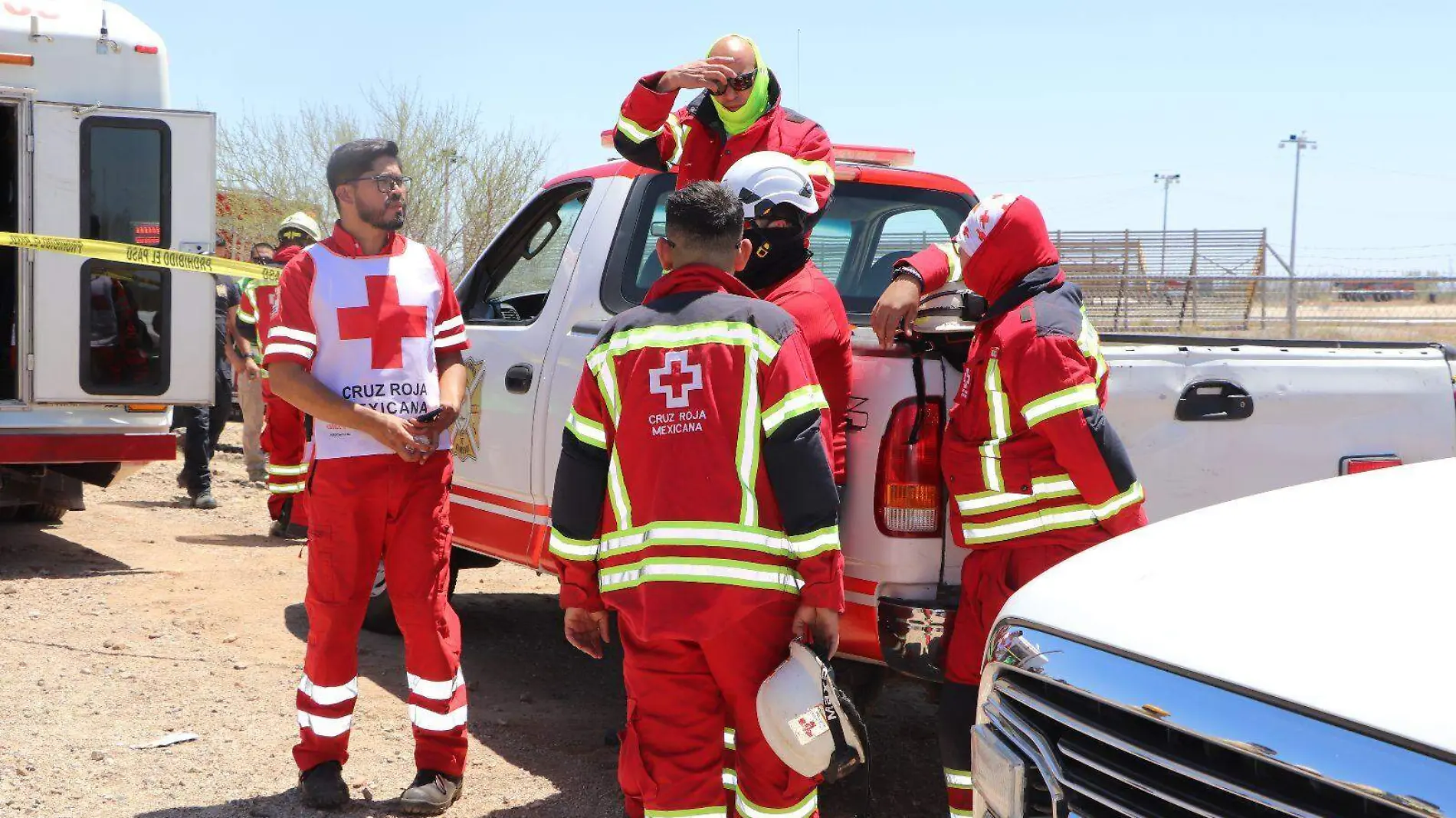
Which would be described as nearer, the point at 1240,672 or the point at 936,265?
the point at 1240,672

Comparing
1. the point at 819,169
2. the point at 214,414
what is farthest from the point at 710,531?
the point at 214,414

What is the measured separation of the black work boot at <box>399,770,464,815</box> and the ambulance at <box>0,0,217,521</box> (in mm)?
4494

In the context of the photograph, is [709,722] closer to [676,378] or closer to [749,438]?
[749,438]

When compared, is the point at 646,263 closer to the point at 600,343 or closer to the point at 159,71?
the point at 600,343

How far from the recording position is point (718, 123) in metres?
4.66

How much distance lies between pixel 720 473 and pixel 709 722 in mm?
578

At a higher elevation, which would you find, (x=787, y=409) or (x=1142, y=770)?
(x=787, y=409)

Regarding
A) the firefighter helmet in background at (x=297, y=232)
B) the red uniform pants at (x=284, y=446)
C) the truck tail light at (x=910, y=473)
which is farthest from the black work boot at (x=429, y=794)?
the firefighter helmet in background at (x=297, y=232)

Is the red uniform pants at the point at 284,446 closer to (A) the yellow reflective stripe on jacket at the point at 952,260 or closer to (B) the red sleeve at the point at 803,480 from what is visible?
(A) the yellow reflective stripe on jacket at the point at 952,260

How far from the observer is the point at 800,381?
3.14 meters

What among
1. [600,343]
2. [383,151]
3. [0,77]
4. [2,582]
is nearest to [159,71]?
[0,77]

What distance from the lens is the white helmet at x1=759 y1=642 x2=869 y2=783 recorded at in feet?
9.84

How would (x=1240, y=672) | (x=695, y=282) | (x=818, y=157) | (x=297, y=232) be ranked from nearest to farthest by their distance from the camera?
(x=1240, y=672) → (x=695, y=282) → (x=818, y=157) → (x=297, y=232)

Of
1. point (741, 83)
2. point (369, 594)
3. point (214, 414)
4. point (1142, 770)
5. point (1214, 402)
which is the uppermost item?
point (741, 83)
